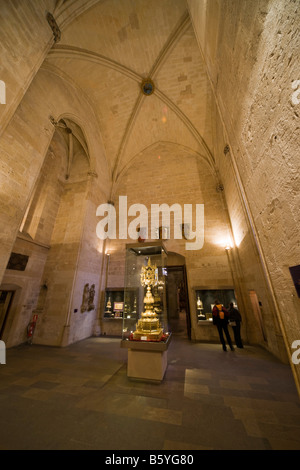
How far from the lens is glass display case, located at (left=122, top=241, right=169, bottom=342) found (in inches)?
150

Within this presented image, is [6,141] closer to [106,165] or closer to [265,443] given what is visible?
[106,165]

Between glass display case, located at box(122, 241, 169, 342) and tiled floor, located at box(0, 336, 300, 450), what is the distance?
923 mm

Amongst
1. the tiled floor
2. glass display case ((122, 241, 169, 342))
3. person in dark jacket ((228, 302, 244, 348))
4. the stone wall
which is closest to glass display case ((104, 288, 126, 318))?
glass display case ((122, 241, 169, 342))

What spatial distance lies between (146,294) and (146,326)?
0.71 m

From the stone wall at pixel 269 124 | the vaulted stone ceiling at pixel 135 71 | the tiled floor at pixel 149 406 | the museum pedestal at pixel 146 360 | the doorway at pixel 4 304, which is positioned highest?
the vaulted stone ceiling at pixel 135 71

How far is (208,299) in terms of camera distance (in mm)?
7500

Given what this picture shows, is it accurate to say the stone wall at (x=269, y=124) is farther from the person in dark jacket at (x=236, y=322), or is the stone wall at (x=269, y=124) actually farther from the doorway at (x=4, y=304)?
the doorway at (x=4, y=304)

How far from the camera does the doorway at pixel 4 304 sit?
6129mm

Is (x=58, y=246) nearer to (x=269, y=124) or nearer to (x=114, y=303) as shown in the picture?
(x=114, y=303)

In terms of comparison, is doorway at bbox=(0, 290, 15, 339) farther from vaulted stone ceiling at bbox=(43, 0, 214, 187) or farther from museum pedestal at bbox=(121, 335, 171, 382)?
vaulted stone ceiling at bbox=(43, 0, 214, 187)

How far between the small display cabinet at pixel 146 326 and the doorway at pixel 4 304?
494 centimetres

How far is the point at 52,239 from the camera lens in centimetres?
820

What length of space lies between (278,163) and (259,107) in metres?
0.82

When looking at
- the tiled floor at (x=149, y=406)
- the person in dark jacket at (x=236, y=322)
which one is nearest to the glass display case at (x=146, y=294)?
the tiled floor at (x=149, y=406)
